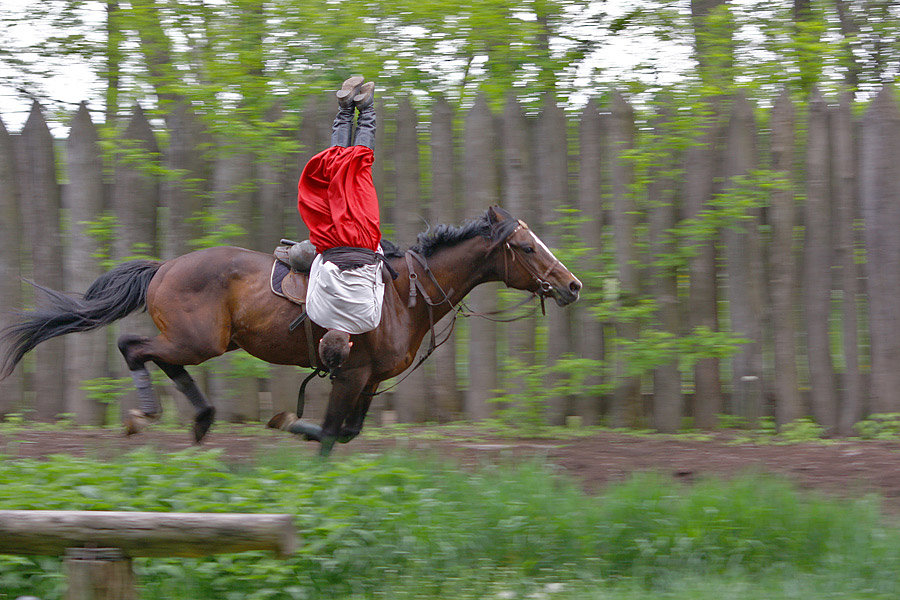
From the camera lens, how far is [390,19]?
28.1 ft

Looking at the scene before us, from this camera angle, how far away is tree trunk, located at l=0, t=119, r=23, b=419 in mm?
7949

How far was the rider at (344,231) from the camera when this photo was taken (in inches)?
230

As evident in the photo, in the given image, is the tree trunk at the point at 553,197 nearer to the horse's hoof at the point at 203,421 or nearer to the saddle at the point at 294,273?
the saddle at the point at 294,273

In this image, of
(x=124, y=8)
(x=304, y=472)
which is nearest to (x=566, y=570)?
(x=304, y=472)

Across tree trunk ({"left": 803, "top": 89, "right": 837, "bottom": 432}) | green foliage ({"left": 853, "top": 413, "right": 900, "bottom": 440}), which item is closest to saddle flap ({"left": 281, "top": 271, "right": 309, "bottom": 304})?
tree trunk ({"left": 803, "top": 89, "right": 837, "bottom": 432})

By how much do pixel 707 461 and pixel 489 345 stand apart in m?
2.35

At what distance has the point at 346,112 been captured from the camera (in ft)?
19.8

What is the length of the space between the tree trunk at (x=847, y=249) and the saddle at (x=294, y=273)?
15.4ft

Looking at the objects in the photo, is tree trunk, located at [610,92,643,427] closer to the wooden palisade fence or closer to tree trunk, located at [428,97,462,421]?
the wooden palisade fence

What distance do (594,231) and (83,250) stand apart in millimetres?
4680

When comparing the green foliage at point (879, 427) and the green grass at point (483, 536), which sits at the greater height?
the green grass at point (483, 536)

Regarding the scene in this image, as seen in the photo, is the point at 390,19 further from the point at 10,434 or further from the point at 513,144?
the point at 10,434

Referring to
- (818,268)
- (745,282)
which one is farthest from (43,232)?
(818,268)

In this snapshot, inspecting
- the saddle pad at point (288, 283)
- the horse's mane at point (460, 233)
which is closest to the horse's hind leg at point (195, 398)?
the saddle pad at point (288, 283)
